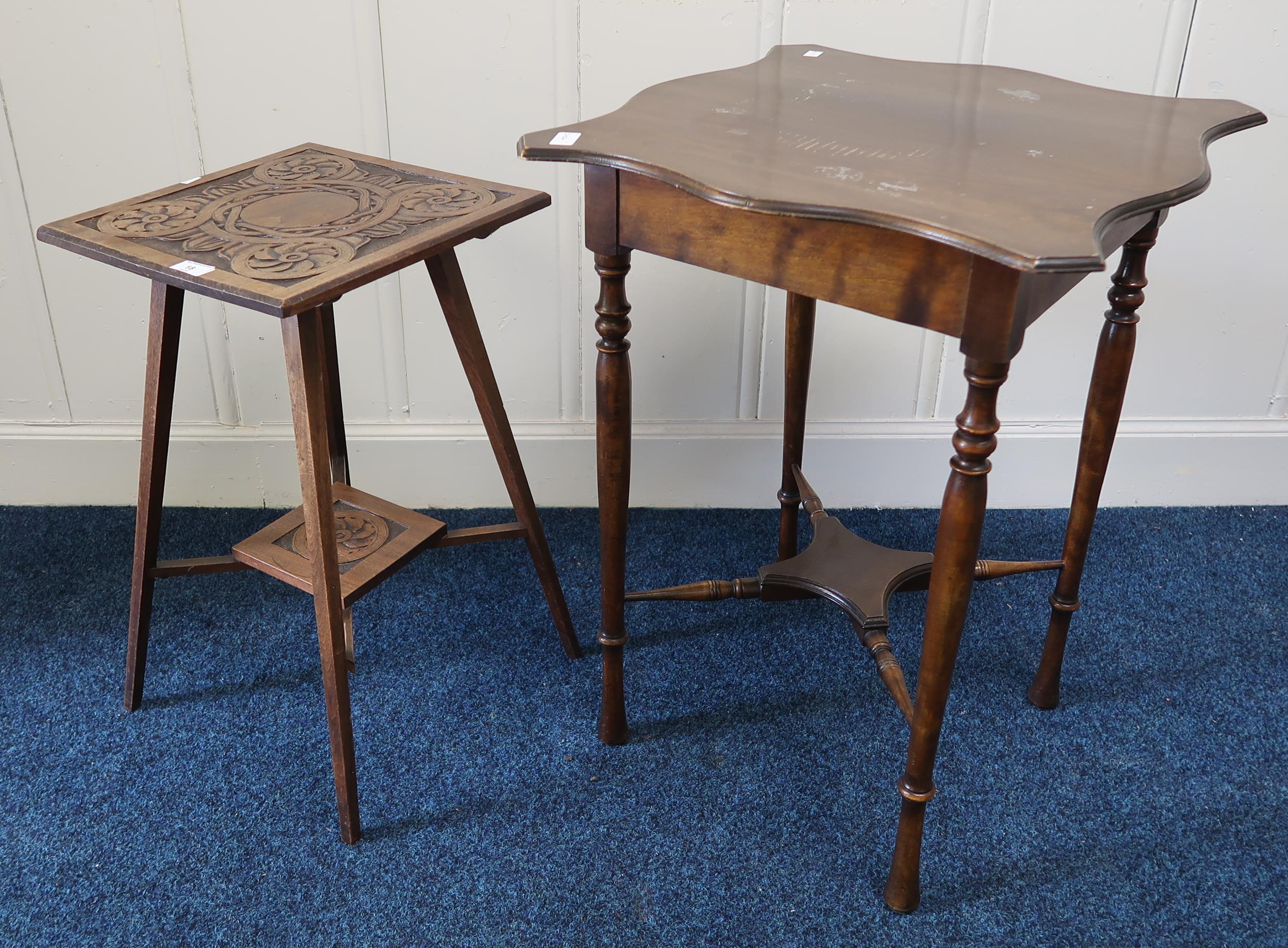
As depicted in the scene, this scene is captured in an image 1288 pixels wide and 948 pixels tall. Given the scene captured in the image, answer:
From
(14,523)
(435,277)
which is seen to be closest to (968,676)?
(435,277)

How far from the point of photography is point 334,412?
198 centimetres

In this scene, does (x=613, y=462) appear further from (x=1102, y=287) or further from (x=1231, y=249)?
(x=1231, y=249)

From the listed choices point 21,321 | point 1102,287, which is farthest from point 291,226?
point 1102,287

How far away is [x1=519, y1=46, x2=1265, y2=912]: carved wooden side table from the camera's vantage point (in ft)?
3.78

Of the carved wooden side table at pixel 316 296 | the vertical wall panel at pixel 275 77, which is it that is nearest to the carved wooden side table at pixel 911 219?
the carved wooden side table at pixel 316 296

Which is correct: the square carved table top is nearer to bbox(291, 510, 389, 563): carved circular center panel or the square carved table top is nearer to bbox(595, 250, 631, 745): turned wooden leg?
bbox(595, 250, 631, 745): turned wooden leg

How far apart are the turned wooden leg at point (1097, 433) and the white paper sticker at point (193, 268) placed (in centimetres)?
120

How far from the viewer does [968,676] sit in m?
1.92

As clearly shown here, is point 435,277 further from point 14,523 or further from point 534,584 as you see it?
point 14,523

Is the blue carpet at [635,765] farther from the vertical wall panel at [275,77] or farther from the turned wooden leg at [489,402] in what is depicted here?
the vertical wall panel at [275,77]

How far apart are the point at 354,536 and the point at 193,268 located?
2.01 ft

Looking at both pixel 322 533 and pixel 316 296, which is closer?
pixel 316 296

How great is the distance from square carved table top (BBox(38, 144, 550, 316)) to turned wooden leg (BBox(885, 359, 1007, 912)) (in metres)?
0.72

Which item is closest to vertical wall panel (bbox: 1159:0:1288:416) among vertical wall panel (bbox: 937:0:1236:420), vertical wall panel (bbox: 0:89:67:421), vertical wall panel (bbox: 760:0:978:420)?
vertical wall panel (bbox: 937:0:1236:420)
